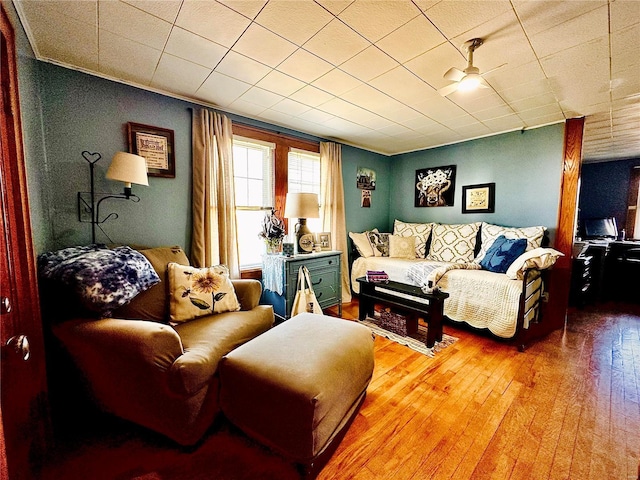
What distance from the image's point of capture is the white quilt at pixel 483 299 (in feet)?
7.93

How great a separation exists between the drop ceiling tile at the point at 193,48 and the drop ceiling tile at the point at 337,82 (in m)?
0.77

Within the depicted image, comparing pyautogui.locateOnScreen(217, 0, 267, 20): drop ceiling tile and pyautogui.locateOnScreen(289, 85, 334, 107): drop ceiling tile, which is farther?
pyautogui.locateOnScreen(289, 85, 334, 107): drop ceiling tile

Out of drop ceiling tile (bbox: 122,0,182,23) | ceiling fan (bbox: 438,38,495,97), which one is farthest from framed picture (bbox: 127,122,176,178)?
ceiling fan (bbox: 438,38,495,97)

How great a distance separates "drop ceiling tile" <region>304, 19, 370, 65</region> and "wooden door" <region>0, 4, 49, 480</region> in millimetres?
1507

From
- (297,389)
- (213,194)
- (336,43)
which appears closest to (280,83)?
(336,43)

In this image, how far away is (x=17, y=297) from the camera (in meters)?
1.10

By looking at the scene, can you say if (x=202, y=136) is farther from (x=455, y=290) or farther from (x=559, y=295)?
(x=559, y=295)

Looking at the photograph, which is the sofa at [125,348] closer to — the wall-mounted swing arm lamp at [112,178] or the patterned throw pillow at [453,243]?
the wall-mounted swing arm lamp at [112,178]

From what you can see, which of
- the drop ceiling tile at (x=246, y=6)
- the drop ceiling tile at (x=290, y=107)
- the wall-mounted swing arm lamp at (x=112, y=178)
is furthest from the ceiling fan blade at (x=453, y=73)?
the wall-mounted swing arm lamp at (x=112, y=178)

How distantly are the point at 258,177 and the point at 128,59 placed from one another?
1.51 metres

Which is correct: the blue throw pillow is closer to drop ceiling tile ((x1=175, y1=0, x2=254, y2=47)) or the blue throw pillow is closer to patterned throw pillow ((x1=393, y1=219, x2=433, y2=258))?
patterned throw pillow ((x1=393, y1=219, x2=433, y2=258))

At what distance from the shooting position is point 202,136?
99.6 inches

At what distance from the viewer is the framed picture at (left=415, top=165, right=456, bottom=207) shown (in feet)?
13.0

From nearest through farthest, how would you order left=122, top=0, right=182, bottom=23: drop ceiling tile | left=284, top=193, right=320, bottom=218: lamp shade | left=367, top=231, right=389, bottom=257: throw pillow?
left=122, top=0, right=182, bottom=23: drop ceiling tile < left=284, top=193, right=320, bottom=218: lamp shade < left=367, top=231, right=389, bottom=257: throw pillow
